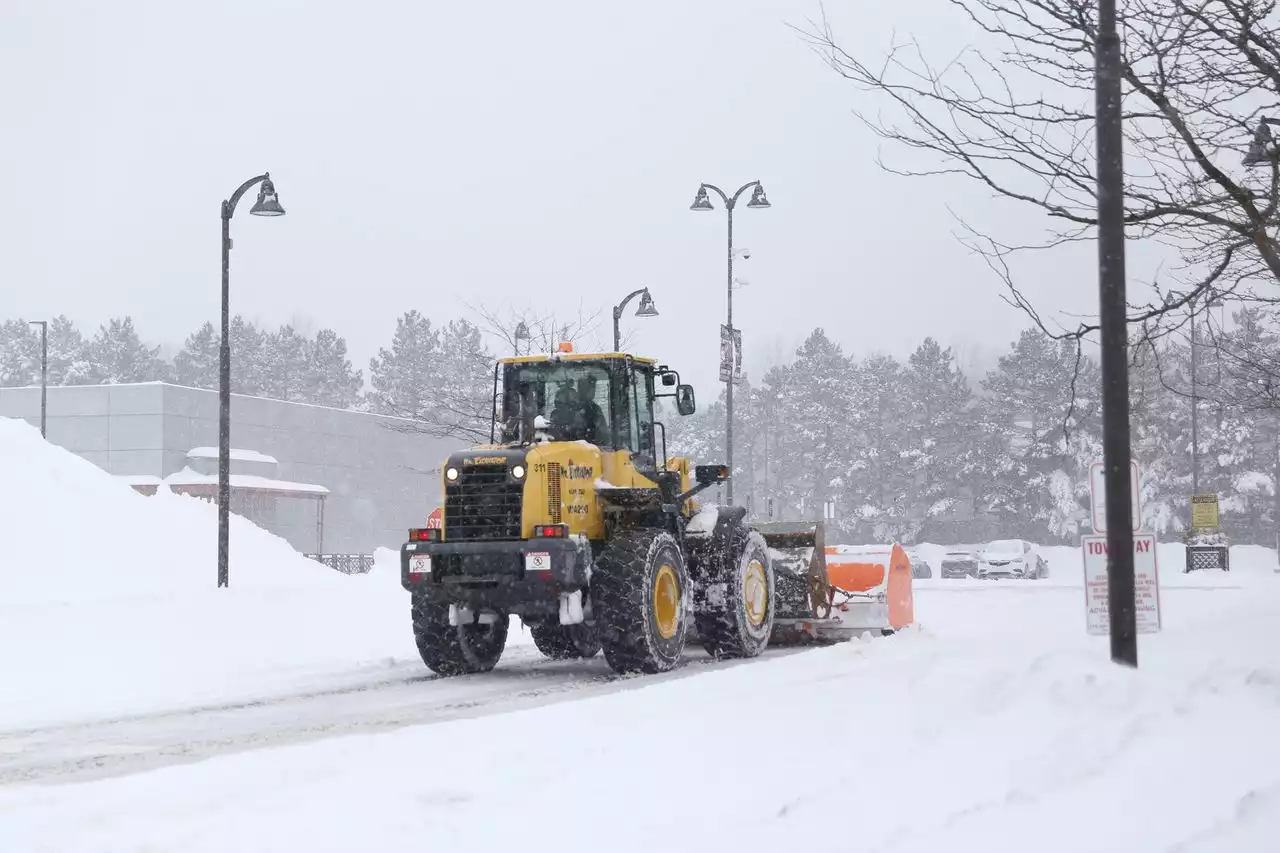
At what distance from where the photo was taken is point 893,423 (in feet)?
311

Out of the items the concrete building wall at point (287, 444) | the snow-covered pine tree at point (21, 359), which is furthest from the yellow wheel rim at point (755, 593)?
the snow-covered pine tree at point (21, 359)

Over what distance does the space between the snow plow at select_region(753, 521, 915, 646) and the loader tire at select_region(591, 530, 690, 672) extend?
11.0ft

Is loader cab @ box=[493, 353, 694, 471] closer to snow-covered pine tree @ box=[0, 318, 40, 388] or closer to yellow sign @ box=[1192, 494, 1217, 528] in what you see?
yellow sign @ box=[1192, 494, 1217, 528]

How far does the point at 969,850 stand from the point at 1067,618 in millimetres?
19320

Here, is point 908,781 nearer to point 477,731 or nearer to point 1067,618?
point 477,731

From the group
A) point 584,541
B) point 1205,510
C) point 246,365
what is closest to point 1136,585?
point 584,541

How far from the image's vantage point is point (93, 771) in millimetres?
9016

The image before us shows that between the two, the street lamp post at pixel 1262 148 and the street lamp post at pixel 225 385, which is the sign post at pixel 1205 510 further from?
the street lamp post at pixel 1262 148

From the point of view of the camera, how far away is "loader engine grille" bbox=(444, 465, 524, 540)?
14.7 meters

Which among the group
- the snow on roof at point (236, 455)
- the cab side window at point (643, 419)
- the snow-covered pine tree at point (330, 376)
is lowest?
the cab side window at point (643, 419)

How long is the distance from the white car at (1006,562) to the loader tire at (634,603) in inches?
1507

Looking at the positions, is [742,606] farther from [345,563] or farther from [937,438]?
[937,438]

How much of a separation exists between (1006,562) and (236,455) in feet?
95.4

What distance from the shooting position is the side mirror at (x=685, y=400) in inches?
632
